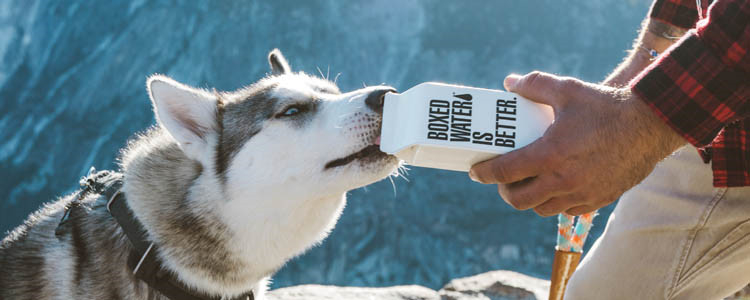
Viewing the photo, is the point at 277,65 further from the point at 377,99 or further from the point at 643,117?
the point at 643,117

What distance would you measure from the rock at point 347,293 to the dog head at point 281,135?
1883mm

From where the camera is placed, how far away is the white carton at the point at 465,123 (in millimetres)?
1958

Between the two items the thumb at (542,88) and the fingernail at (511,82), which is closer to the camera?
the thumb at (542,88)

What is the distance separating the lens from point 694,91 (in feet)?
6.19

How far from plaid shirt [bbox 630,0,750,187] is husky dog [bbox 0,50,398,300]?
3.85 ft

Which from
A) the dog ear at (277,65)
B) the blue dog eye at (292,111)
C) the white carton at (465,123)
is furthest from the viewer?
the dog ear at (277,65)

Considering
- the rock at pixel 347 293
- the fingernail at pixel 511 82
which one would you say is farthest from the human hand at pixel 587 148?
the rock at pixel 347 293

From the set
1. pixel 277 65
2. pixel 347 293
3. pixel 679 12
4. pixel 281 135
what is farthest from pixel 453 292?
pixel 679 12

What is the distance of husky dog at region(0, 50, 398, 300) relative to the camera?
2.52 m

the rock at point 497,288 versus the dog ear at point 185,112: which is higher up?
the dog ear at point 185,112

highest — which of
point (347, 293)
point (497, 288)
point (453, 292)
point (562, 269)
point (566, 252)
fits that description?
point (566, 252)

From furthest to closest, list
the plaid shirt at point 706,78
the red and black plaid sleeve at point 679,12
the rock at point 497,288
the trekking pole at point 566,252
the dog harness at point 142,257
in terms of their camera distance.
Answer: the rock at point 497,288 < the trekking pole at point 566,252 < the red and black plaid sleeve at point 679,12 < the dog harness at point 142,257 < the plaid shirt at point 706,78

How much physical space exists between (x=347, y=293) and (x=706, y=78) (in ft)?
11.1

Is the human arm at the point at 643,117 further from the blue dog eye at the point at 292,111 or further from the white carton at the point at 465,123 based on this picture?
the blue dog eye at the point at 292,111
